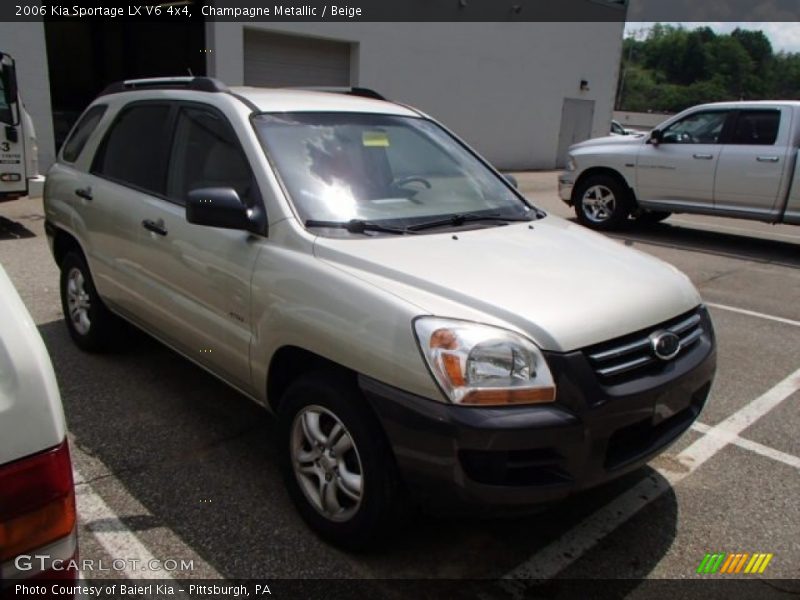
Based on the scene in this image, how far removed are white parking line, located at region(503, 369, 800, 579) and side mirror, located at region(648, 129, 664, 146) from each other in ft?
20.9

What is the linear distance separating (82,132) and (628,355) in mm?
3940

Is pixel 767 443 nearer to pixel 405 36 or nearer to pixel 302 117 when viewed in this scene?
pixel 302 117

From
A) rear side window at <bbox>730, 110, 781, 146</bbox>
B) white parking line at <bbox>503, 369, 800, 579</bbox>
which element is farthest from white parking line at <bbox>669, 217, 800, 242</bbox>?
white parking line at <bbox>503, 369, 800, 579</bbox>

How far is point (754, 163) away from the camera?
8.95 meters

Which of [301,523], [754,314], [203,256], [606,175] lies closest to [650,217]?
[606,175]

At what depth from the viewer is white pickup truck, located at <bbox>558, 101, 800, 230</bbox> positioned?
882 centimetres

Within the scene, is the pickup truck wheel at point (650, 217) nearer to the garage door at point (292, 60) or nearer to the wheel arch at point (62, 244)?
the garage door at point (292, 60)

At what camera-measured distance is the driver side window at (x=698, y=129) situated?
9320 mm

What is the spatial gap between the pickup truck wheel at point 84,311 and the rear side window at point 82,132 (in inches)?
27.4

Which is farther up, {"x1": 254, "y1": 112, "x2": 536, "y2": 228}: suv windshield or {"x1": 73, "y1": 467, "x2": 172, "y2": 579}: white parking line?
{"x1": 254, "y1": 112, "x2": 536, "y2": 228}: suv windshield

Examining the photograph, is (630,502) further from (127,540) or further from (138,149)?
(138,149)

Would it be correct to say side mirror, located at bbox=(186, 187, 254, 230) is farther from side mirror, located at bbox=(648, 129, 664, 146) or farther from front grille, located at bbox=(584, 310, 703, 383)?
side mirror, located at bbox=(648, 129, 664, 146)

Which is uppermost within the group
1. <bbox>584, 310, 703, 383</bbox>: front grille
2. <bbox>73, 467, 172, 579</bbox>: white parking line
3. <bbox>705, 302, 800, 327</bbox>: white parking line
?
<bbox>584, 310, 703, 383</bbox>: front grille

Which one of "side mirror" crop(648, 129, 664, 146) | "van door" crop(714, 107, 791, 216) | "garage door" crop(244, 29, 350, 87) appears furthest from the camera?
"garage door" crop(244, 29, 350, 87)
